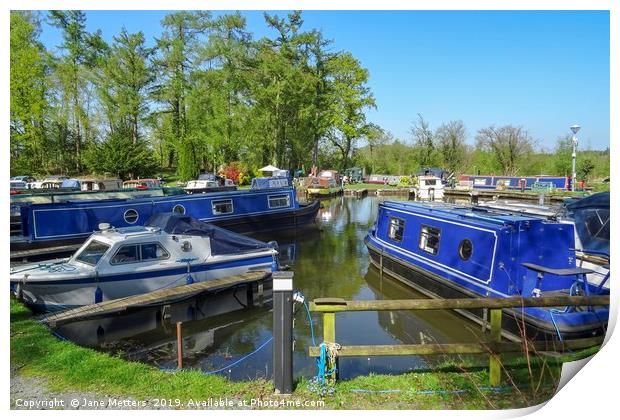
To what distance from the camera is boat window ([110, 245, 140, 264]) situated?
844 centimetres

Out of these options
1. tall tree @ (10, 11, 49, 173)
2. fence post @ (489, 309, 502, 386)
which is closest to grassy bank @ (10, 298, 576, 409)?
fence post @ (489, 309, 502, 386)

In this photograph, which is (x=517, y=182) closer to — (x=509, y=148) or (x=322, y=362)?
(x=509, y=148)

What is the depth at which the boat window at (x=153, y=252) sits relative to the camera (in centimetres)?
877

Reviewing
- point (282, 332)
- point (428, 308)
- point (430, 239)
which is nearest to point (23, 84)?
point (430, 239)

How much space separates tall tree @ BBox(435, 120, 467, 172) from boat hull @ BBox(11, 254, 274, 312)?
152ft

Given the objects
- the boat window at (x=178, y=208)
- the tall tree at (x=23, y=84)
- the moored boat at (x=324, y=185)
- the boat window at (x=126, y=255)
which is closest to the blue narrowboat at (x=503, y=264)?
the boat window at (x=126, y=255)

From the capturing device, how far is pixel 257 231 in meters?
18.9

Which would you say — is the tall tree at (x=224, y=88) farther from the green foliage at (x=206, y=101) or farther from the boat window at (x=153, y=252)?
the boat window at (x=153, y=252)

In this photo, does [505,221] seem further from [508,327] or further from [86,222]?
[86,222]

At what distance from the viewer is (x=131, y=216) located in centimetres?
1492

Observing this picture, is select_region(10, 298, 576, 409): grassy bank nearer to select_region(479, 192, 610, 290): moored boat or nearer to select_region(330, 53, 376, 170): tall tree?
select_region(479, 192, 610, 290): moored boat

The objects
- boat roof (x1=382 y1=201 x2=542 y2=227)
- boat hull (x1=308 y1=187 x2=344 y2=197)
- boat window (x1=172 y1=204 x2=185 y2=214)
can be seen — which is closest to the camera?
boat roof (x1=382 y1=201 x2=542 y2=227)

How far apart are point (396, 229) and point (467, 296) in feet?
12.4

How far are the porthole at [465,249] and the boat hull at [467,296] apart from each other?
625 mm
